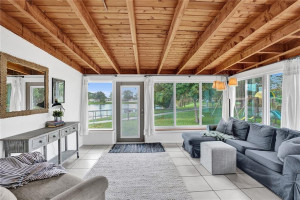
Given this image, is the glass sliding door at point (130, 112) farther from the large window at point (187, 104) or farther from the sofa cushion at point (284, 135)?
the sofa cushion at point (284, 135)

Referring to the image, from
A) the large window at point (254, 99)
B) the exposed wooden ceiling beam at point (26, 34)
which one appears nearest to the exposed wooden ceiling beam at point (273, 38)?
the large window at point (254, 99)

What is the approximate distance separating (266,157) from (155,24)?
2.75m

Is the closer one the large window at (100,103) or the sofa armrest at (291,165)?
the sofa armrest at (291,165)

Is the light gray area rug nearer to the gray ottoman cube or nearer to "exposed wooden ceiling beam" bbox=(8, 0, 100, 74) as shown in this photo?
the gray ottoman cube

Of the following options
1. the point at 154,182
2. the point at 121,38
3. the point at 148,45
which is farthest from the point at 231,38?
the point at 154,182

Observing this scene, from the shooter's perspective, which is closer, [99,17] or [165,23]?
[99,17]

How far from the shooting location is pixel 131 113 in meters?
5.47

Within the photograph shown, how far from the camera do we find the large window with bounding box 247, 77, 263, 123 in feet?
14.1

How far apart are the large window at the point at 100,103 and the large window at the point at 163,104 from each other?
5.14 ft

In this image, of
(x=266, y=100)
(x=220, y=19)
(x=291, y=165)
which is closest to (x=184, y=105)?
(x=266, y=100)

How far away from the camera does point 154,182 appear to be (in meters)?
2.76

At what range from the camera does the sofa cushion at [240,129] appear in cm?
381

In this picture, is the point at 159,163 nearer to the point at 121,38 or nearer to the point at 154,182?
the point at 154,182

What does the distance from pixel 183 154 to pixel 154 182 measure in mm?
1641
